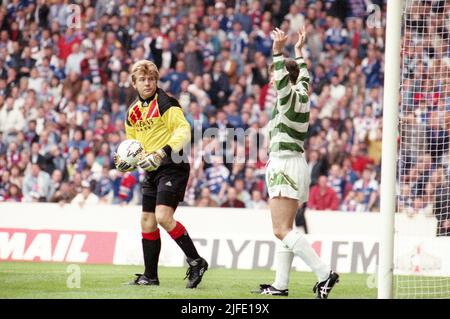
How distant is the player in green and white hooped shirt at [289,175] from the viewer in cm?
926

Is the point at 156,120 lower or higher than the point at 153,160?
higher

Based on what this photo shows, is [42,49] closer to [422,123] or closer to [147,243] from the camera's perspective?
[422,123]

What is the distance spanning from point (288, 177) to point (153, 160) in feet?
4.79

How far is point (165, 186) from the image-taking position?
10.0m

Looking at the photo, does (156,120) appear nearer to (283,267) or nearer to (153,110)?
(153,110)

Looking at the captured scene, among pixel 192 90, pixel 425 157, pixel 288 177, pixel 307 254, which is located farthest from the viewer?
pixel 192 90

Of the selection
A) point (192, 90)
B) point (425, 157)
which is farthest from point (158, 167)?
point (192, 90)

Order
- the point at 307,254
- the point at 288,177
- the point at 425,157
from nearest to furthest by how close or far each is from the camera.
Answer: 1. the point at 307,254
2. the point at 288,177
3. the point at 425,157

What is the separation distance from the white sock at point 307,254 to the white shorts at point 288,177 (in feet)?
1.35

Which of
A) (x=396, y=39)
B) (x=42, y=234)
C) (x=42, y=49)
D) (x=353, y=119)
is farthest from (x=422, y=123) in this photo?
(x=42, y=49)

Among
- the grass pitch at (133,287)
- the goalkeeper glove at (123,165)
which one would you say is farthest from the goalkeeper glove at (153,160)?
the grass pitch at (133,287)

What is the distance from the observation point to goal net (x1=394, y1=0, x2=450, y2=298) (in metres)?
13.8

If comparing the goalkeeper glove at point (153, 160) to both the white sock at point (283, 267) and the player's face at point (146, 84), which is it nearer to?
the player's face at point (146, 84)

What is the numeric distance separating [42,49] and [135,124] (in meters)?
12.0
